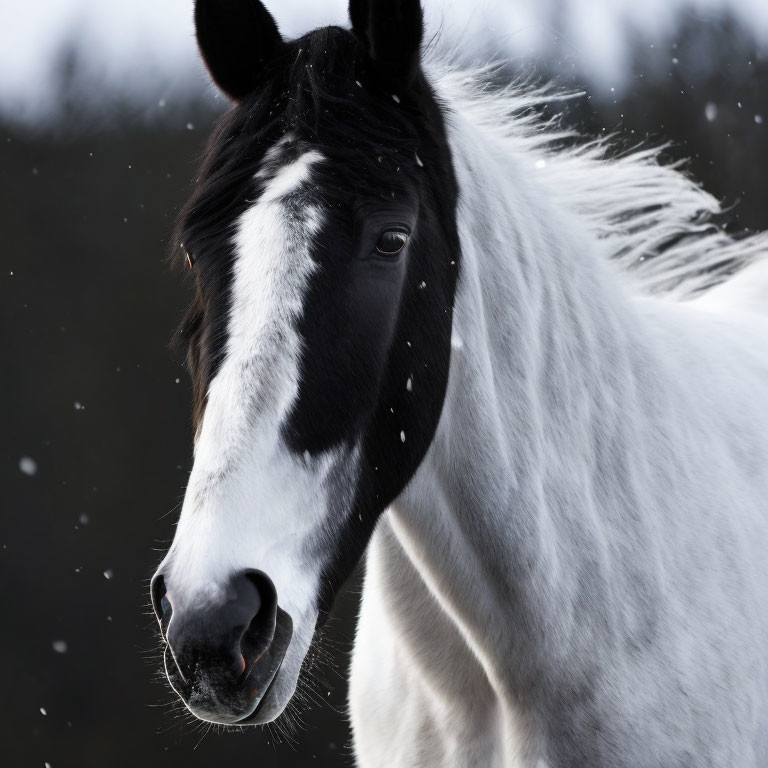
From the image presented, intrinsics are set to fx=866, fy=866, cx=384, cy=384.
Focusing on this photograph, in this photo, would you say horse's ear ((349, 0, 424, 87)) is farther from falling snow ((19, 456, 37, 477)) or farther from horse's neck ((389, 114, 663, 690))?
falling snow ((19, 456, 37, 477))

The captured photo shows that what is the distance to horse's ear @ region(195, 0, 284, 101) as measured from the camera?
1.45 m

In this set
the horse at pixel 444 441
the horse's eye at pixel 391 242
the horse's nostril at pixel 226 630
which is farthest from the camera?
the horse's eye at pixel 391 242

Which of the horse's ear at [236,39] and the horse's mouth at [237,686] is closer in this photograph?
the horse's mouth at [237,686]

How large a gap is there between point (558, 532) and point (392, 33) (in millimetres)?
872

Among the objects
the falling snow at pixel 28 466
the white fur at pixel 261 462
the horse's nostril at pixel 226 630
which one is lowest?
the falling snow at pixel 28 466

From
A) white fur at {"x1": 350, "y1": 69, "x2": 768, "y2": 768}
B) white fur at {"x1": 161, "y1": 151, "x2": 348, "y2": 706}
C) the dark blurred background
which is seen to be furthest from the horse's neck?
the dark blurred background

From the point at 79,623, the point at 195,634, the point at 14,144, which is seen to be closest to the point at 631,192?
the point at 195,634

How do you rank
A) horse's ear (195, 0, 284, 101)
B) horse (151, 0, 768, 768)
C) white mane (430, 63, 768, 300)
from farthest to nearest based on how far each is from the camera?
white mane (430, 63, 768, 300) < horse's ear (195, 0, 284, 101) < horse (151, 0, 768, 768)

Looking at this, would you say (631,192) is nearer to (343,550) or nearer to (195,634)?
(343,550)

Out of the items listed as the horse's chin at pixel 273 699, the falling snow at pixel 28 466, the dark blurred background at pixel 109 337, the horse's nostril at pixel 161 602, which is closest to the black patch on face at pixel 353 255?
the horse's chin at pixel 273 699

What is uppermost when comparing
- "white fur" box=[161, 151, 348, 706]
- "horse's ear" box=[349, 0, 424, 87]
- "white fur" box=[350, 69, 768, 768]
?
"horse's ear" box=[349, 0, 424, 87]

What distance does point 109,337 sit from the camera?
8.62m

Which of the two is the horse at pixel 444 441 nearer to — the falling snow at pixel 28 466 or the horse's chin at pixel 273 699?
the horse's chin at pixel 273 699

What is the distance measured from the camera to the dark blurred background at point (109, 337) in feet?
26.0
